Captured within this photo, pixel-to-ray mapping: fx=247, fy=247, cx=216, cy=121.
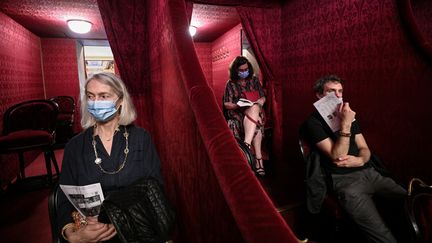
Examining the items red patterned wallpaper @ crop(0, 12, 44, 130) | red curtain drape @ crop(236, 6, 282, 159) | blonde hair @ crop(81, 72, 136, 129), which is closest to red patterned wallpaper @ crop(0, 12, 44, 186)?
red patterned wallpaper @ crop(0, 12, 44, 130)

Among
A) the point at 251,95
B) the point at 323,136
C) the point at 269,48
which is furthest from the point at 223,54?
the point at 323,136

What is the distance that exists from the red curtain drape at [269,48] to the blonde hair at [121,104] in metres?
2.72

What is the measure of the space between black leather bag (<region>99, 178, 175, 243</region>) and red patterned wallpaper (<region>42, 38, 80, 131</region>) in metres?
6.93

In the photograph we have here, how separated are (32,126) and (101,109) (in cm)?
253

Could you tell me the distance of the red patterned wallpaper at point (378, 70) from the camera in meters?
2.13

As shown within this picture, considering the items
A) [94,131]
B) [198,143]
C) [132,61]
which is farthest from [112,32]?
[198,143]

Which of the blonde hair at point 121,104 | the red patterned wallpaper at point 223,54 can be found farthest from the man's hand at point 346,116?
the red patterned wallpaper at point 223,54

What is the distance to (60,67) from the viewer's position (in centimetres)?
680

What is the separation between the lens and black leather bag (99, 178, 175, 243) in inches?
38.8

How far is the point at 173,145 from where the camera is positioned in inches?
61.5

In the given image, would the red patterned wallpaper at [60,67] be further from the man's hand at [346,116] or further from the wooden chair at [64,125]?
the man's hand at [346,116]

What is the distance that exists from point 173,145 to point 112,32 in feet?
4.52

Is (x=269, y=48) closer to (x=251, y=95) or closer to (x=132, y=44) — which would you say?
(x=251, y=95)

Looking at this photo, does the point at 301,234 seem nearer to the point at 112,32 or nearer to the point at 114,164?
the point at 114,164
